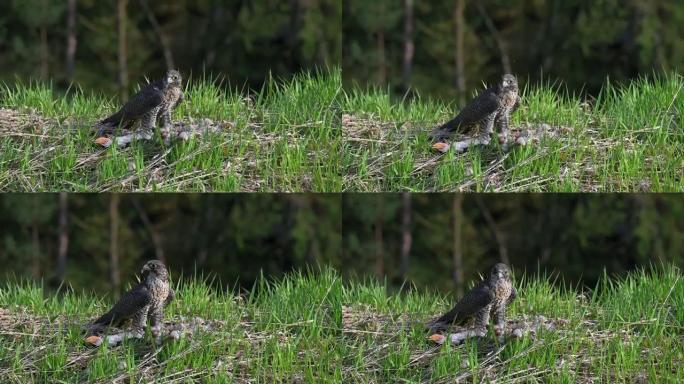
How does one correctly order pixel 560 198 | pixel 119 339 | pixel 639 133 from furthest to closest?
pixel 560 198
pixel 639 133
pixel 119 339

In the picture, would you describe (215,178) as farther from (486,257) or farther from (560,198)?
(560,198)

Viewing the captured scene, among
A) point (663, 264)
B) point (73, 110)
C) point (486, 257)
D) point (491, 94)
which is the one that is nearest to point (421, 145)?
point (491, 94)

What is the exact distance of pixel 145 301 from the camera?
6.39 metres

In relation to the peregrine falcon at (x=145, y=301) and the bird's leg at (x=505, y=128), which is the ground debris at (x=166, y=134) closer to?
the peregrine falcon at (x=145, y=301)

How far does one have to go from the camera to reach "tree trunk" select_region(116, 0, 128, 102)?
7.35 m

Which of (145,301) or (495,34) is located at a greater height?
(495,34)

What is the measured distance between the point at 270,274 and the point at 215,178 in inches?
29.2

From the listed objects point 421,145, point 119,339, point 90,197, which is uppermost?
point 421,145

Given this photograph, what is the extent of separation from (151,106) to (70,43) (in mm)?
1223

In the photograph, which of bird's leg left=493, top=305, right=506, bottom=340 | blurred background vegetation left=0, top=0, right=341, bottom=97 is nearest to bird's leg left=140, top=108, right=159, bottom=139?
blurred background vegetation left=0, top=0, right=341, bottom=97

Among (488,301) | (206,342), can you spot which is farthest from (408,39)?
(206,342)

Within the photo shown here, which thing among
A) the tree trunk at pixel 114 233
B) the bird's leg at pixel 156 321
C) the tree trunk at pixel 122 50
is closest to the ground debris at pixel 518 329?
the bird's leg at pixel 156 321

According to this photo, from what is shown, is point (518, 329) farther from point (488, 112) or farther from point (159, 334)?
point (159, 334)

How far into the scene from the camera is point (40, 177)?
6711 millimetres
